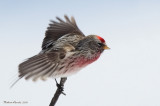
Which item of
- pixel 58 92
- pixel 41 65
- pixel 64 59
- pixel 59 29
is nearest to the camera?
pixel 41 65

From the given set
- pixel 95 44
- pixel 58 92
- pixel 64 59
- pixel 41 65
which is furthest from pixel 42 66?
pixel 95 44

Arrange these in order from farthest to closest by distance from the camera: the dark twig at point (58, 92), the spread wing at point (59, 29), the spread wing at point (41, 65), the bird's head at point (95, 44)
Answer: the spread wing at point (59, 29), the bird's head at point (95, 44), the dark twig at point (58, 92), the spread wing at point (41, 65)

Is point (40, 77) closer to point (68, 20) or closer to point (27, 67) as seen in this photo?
point (27, 67)

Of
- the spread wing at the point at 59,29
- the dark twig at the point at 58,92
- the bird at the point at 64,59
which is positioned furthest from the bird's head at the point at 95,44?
the spread wing at the point at 59,29

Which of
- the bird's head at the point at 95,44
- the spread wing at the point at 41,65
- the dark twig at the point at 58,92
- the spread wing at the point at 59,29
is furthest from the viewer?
the spread wing at the point at 59,29

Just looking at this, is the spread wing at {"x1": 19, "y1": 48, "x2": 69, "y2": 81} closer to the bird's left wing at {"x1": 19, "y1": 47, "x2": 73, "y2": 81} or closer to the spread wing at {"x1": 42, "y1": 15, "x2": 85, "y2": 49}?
the bird's left wing at {"x1": 19, "y1": 47, "x2": 73, "y2": 81}

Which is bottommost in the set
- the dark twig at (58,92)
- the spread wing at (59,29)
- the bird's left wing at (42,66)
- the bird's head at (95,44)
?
the dark twig at (58,92)

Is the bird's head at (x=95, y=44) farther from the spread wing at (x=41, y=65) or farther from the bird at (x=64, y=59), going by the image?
the spread wing at (x=41, y=65)

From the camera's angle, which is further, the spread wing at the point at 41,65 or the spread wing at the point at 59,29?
the spread wing at the point at 59,29

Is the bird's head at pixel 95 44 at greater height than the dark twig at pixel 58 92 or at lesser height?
greater

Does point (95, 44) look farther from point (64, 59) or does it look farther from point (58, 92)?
point (58, 92)
